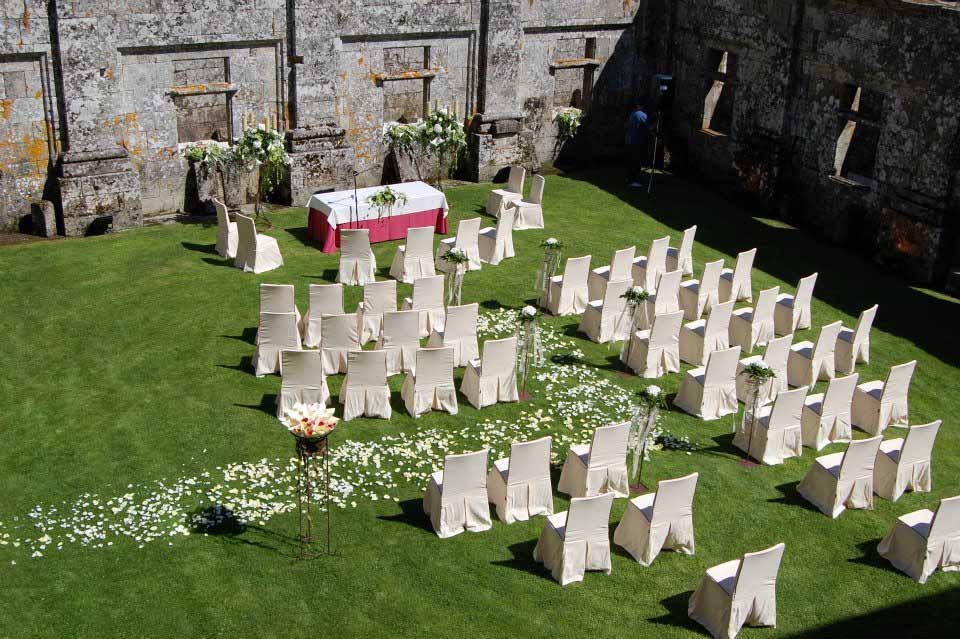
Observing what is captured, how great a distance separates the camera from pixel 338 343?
44.4ft

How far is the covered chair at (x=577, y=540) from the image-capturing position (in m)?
9.96

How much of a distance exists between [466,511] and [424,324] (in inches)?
169

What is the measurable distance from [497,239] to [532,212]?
1.98 metres

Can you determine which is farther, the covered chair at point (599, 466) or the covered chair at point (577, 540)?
the covered chair at point (599, 466)

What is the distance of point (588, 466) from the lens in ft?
37.0

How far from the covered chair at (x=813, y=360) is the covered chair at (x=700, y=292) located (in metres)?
1.74

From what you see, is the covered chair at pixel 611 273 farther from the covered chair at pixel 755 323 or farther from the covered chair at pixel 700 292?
the covered chair at pixel 755 323

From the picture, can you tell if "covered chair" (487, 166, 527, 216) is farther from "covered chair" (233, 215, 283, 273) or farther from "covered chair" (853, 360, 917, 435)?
"covered chair" (853, 360, 917, 435)

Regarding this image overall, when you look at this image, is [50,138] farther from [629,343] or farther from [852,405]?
[852,405]

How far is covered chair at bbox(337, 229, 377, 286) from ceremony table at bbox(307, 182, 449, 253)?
1.31 metres

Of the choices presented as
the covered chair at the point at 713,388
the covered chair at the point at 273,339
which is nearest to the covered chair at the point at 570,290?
the covered chair at the point at 713,388

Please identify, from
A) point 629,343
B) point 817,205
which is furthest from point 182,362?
point 817,205

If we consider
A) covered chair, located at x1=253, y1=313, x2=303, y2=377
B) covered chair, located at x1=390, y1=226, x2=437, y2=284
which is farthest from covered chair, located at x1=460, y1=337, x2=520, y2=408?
covered chair, located at x1=390, y1=226, x2=437, y2=284

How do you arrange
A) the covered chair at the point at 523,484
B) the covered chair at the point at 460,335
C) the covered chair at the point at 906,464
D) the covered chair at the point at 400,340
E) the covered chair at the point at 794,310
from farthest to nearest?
the covered chair at the point at 794,310 < the covered chair at the point at 460,335 < the covered chair at the point at 400,340 < the covered chair at the point at 906,464 < the covered chair at the point at 523,484
